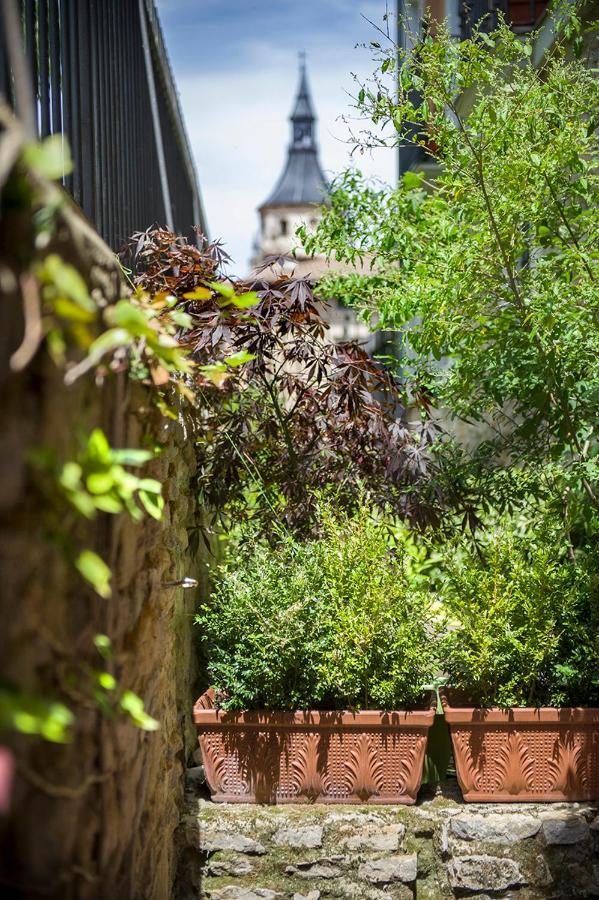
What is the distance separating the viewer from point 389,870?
3.17m

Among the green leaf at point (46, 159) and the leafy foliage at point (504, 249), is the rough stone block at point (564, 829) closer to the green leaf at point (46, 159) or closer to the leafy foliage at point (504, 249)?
the leafy foliage at point (504, 249)

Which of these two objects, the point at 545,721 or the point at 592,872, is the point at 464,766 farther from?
the point at 592,872

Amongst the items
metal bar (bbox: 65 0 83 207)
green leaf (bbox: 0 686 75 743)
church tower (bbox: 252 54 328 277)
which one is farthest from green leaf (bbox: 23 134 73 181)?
church tower (bbox: 252 54 328 277)

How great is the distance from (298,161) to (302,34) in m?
60.4

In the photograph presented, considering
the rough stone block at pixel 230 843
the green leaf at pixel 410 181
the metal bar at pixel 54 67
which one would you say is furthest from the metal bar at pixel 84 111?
the rough stone block at pixel 230 843

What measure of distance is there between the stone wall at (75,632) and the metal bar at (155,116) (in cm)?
298

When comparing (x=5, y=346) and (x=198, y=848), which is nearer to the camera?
(x=5, y=346)

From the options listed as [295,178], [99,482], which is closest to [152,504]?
[99,482]

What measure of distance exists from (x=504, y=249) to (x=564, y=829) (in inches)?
82.8

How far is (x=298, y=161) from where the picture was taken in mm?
67312

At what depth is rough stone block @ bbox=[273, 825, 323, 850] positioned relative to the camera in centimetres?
320

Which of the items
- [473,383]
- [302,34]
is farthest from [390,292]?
[302,34]

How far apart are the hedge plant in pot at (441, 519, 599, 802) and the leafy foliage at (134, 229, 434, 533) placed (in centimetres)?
55

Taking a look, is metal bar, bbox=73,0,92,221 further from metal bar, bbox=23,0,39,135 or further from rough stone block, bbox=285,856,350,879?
rough stone block, bbox=285,856,350,879
